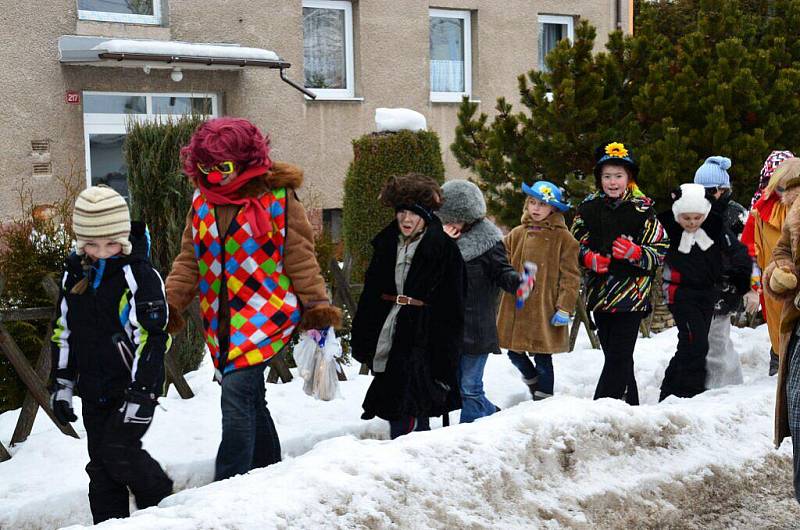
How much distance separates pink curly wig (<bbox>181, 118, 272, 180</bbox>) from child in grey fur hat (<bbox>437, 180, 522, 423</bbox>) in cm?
170

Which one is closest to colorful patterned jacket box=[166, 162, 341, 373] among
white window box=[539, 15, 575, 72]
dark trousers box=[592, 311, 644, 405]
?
dark trousers box=[592, 311, 644, 405]

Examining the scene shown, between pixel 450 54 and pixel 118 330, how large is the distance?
14192mm

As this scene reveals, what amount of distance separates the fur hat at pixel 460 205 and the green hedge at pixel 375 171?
2392 mm

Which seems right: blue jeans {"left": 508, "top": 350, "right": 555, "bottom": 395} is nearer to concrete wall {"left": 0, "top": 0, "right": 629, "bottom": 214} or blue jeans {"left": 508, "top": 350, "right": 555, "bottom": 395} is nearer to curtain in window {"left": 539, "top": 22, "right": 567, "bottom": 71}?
concrete wall {"left": 0, "top": 0, "right": 629, "bottom": 214}

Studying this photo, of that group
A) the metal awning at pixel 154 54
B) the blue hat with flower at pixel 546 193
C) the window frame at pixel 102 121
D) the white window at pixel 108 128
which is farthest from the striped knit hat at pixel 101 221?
the white window at pixel 108 128

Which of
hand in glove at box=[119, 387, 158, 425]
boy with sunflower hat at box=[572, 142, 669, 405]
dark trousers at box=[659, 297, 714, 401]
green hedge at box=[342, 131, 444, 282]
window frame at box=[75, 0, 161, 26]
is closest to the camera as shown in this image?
hand in glove at box=[119, 387, 158, 425]

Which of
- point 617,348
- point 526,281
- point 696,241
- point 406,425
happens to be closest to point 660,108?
point 696,241

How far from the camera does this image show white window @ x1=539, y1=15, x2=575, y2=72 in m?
19.0

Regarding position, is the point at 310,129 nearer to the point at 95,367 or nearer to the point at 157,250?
the point at 157,250

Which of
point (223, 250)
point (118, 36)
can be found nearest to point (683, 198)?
point (223, 250)

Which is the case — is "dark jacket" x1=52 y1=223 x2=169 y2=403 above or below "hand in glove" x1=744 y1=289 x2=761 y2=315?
above

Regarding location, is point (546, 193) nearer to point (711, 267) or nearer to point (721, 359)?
point (711, 267)

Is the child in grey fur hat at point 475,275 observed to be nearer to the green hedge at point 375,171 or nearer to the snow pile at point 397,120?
the green hedge at point 375,171

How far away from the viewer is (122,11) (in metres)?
14.2
